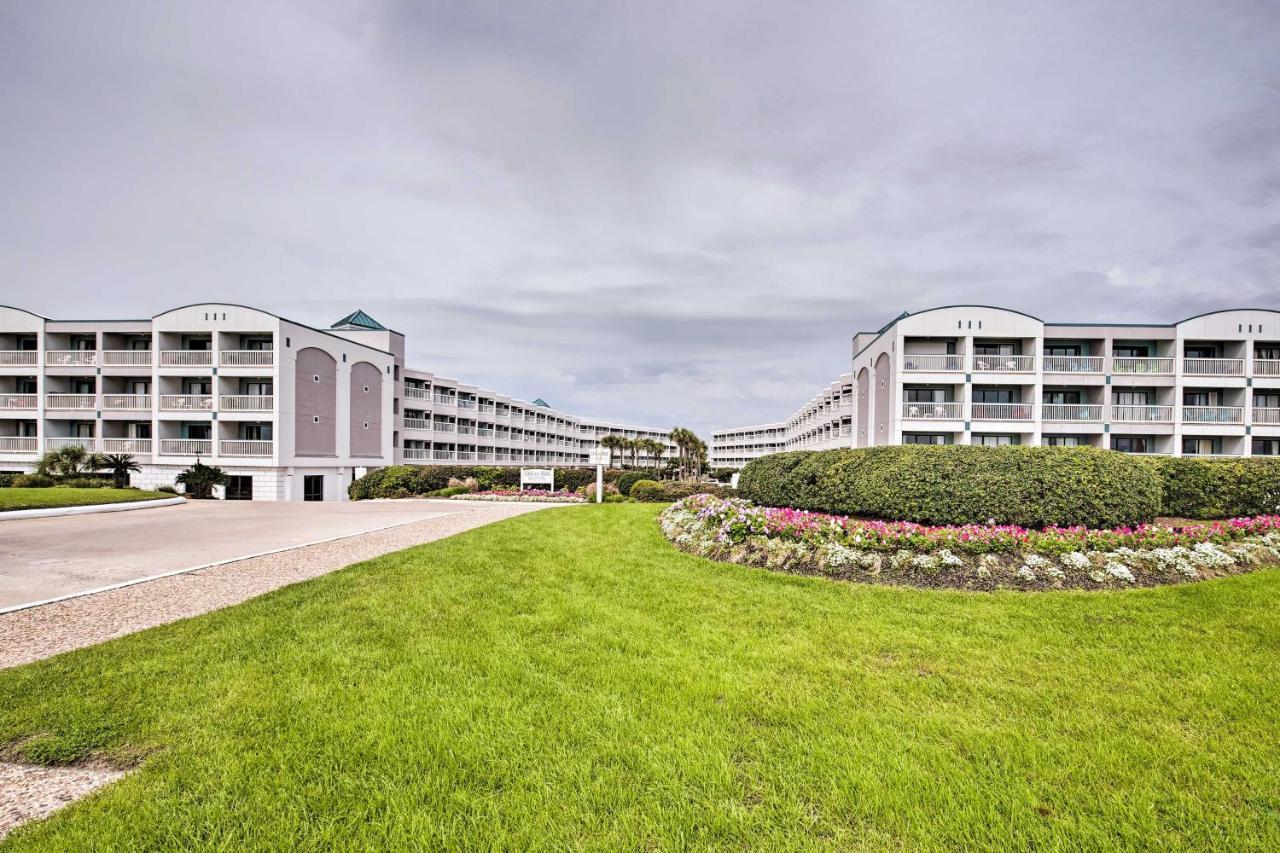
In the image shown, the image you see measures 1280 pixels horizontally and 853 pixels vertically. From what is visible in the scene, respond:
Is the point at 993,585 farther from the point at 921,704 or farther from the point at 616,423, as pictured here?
the point at 616,423

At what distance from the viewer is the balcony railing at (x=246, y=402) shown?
2917 cm

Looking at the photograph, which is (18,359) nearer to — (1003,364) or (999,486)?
(999,486)

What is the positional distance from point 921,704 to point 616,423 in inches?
4066

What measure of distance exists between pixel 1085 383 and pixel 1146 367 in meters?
3.65

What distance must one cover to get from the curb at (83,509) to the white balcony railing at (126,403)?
461 inches

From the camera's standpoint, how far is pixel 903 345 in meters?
29.9

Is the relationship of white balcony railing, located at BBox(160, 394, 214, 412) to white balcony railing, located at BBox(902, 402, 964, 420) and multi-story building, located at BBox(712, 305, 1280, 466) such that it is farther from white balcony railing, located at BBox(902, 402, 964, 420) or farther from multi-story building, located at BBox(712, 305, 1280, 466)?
white balcony railing, located at BBox(902, 402, 964, 420)

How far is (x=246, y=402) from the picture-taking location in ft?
96.3

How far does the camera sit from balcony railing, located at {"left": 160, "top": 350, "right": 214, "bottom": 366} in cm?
2991

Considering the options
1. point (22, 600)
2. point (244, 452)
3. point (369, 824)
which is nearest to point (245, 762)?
point (369, 824)

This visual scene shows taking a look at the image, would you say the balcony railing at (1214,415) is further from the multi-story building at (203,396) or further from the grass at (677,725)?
the multi-story building at (203,396)

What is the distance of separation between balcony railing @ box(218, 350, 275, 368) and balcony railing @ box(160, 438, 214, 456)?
4.30 meters

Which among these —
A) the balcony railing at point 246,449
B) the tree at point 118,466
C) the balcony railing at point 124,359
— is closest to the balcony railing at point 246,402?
the balcony railing at point 246,449

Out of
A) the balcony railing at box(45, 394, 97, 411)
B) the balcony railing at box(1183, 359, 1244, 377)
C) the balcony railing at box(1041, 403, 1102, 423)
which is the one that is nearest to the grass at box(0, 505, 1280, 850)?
the balcony railing at box(1041, 403, 1102, 423)
